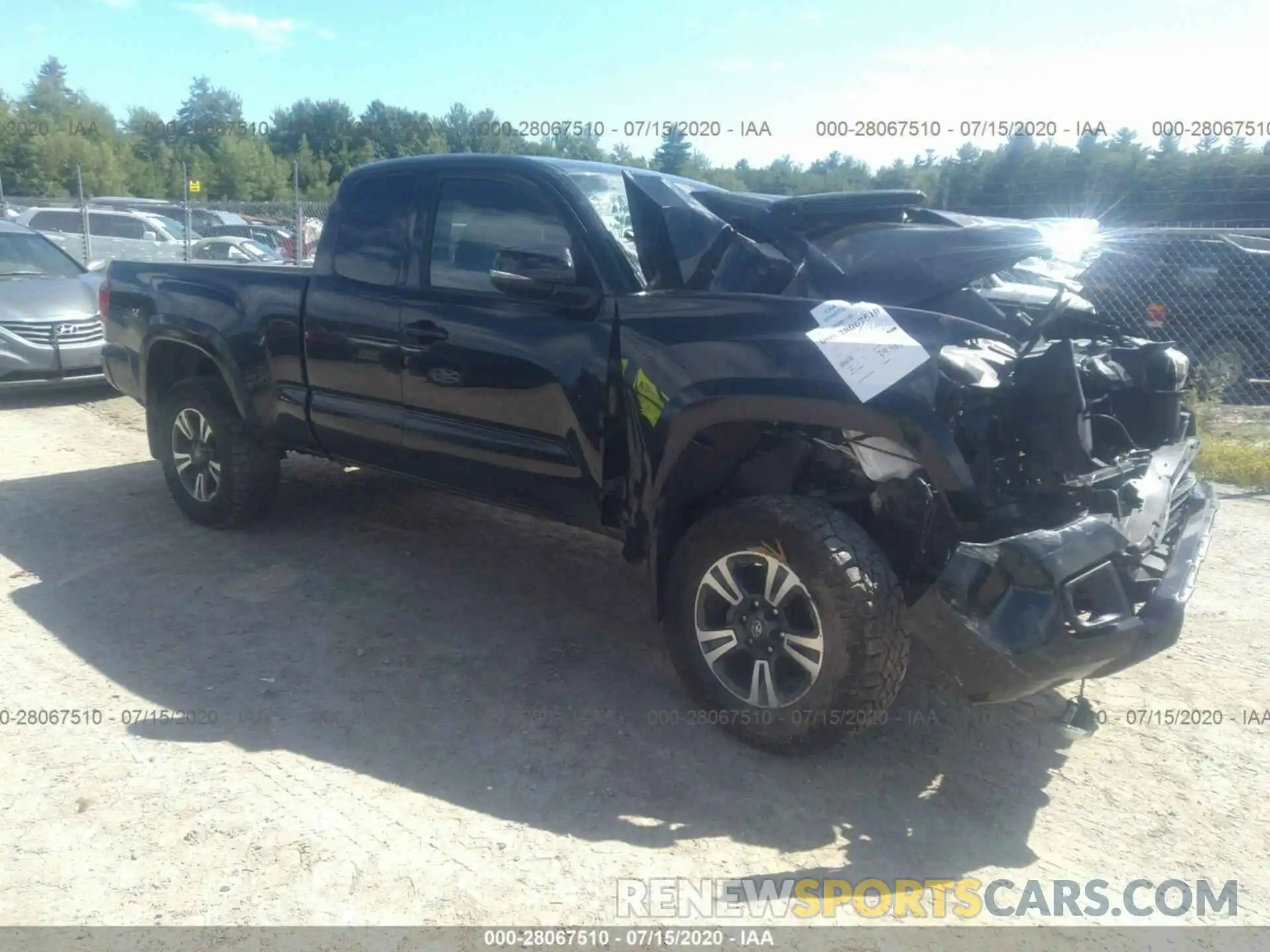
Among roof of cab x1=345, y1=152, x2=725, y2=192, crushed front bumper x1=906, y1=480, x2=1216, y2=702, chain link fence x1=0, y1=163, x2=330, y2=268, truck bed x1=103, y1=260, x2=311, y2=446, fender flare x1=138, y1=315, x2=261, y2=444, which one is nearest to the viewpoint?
crushed front bumper x1=906, y1=480, x2=1216, y2=702

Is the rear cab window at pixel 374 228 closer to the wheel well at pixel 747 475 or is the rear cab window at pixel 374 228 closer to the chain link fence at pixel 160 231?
the wheel well at pixel 747 475

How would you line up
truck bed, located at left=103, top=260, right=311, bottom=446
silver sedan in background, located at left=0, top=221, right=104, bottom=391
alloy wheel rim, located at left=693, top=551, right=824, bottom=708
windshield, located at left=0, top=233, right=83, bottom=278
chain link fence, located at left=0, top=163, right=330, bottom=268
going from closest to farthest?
alloy wheel rim, located at left=693, top=551, right=824, bottom=708 < truck bed, located at left=103, top=260, right=311, bottom=446 < silver sedan in background, located at left=0, top=221, right=104, bottom=391 < windshield, located at left=0, top=233, right=83, bottom=278 < chain link fence, located at left=0, top=163, right=330, bottom=268

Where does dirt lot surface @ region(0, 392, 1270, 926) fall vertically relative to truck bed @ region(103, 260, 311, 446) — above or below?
below

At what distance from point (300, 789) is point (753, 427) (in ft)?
6.47

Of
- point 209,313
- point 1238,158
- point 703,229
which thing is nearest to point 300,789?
point 703,229

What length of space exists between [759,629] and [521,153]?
249 centimetres

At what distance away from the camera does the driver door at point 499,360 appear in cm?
394

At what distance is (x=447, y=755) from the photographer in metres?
3.44

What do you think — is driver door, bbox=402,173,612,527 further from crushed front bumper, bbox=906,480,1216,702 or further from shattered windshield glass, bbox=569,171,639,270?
crushed front bumper, bbox=906,480,1216,702

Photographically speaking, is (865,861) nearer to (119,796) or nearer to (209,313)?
(119,796)

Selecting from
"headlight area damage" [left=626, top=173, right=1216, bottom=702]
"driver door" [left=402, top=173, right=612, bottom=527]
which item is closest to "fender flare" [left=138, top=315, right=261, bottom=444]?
"driver door" [left=402, top=173, right=612, bottom=527]

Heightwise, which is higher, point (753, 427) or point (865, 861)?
point (753, 427)

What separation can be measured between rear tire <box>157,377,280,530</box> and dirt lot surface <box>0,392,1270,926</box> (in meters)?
0.40

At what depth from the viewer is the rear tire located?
5.43 m
